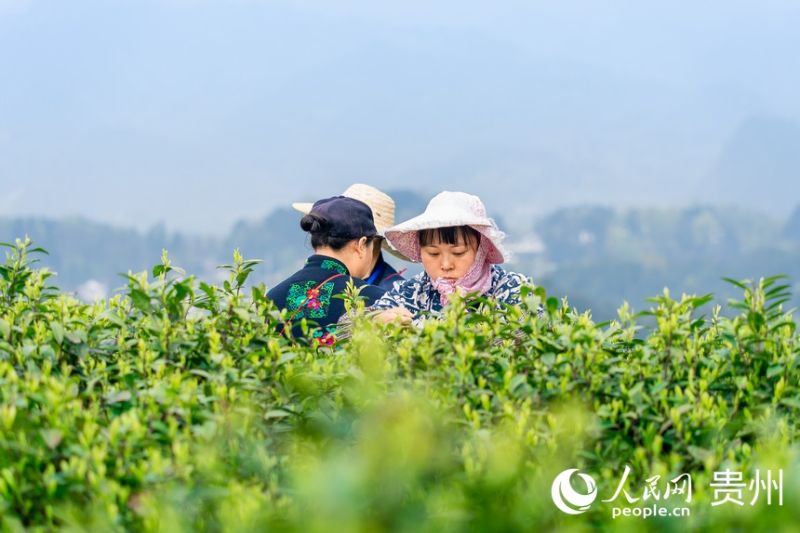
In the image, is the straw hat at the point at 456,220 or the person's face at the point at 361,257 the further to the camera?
the person's face at the point at 361,257

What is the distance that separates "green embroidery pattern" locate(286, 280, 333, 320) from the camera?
22.9ft

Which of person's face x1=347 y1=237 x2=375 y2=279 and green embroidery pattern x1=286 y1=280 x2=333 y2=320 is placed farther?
person's face x1=347 y1=237 x2=375 y2=279

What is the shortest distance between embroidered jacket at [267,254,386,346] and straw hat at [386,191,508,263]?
0.44 meters

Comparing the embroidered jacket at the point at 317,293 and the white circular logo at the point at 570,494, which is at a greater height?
the embroidered jacket at the point at 317,293

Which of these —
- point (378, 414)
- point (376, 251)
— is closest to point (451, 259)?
point (376, 251)

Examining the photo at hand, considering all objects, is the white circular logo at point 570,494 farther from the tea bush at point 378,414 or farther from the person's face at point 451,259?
the person's face at point 451,259

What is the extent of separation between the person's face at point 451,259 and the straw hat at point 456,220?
0.45 ft

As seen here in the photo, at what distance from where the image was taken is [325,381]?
3.96 meters

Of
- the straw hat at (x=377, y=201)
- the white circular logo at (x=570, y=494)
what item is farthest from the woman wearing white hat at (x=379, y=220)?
the white circular logo at (x=570, y=494)

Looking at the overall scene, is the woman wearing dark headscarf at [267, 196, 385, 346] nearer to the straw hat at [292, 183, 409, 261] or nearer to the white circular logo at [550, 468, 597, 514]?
the straw hat at [292, 183, 409, 261]

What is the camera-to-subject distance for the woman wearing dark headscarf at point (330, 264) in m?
7.01

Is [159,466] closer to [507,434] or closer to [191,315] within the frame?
[507,434]

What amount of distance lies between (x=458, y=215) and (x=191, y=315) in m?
2.66

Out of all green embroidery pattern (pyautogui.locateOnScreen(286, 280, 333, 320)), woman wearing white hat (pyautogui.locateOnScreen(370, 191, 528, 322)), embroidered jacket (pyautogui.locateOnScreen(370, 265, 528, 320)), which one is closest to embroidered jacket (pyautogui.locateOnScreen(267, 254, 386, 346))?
green embroidery pattern (pyautogui.locateOnScreen(286, 280, 333, 320))
